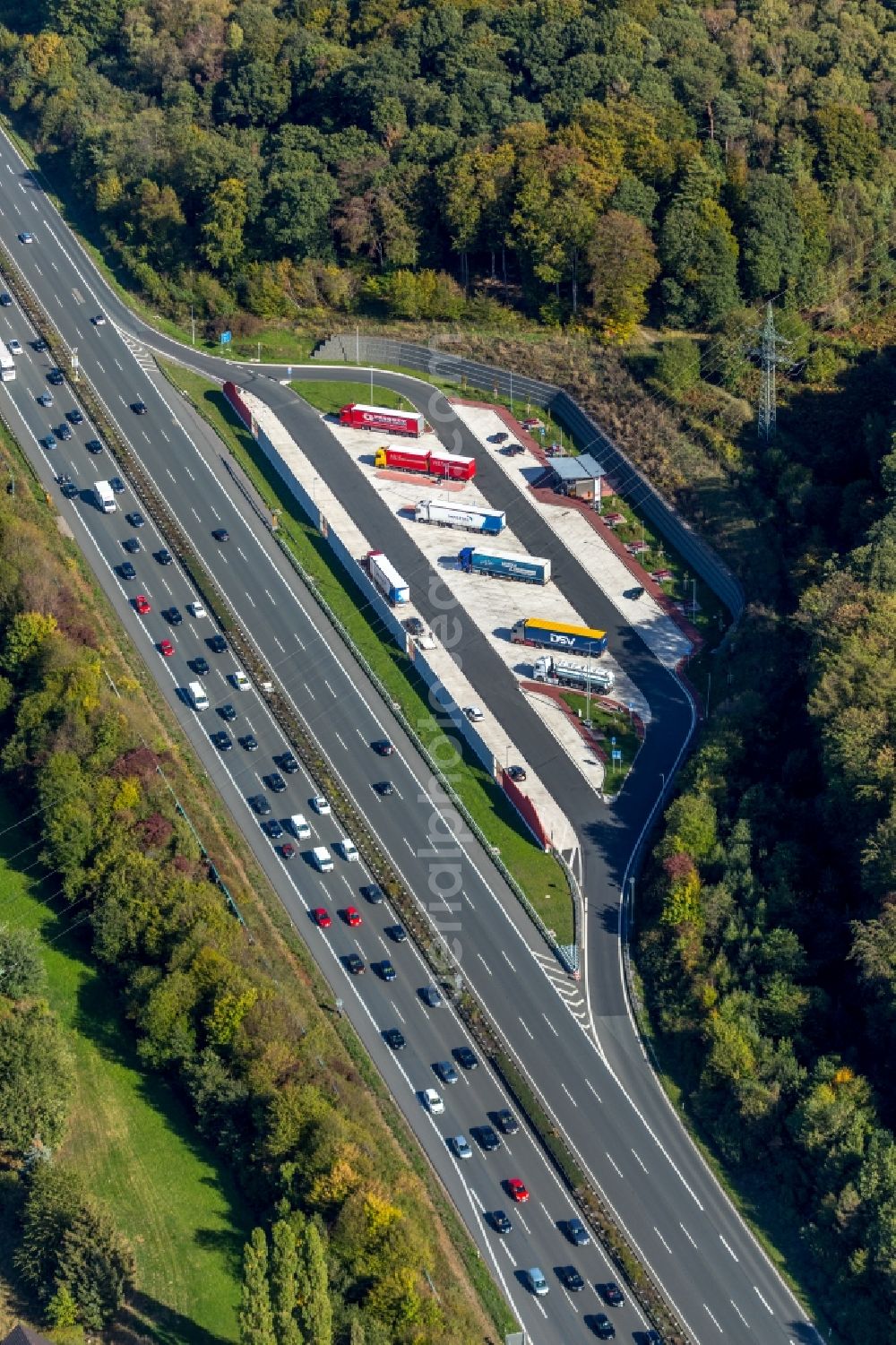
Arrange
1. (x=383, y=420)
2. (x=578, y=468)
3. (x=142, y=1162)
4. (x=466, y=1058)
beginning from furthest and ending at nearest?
1. (x=383, y=420)
2. (x=578, y=468)
3. (x=466, y=1058)
4. (x=142, y=1162)

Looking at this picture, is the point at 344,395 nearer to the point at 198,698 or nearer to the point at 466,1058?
the point at 198,698

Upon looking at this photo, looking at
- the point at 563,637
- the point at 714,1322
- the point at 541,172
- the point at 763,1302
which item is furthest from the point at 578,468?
the point at 714,1322

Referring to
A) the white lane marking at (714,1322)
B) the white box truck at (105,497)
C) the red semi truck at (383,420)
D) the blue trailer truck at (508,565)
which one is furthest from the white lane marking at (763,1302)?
the red semi truck at (383,420)

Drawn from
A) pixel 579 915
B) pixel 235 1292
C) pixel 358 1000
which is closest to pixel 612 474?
pixel 579 915

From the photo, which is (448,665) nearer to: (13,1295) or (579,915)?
(579,915)

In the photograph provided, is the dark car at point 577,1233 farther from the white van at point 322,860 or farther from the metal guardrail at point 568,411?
the metal guardrail at point 568,411

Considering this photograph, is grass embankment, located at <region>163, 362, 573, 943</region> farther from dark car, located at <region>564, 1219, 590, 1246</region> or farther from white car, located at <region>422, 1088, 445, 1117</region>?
dark car, located at <region>564, 1219, 590, 1246</region>
